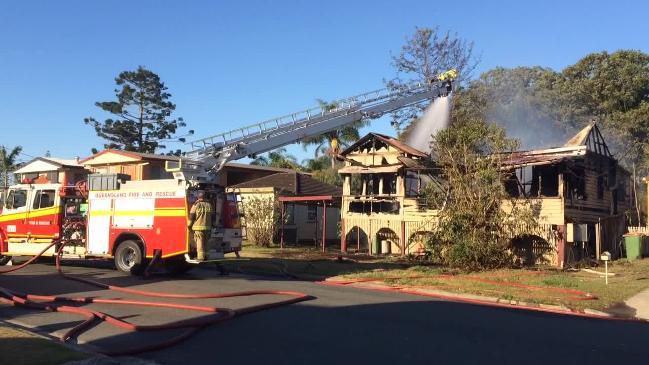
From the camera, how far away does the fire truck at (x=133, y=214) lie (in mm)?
14492

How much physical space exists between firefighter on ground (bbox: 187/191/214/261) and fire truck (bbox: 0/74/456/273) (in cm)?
23

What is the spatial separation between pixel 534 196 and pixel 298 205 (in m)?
14.6

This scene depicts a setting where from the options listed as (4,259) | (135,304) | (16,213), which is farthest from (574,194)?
(4,259)

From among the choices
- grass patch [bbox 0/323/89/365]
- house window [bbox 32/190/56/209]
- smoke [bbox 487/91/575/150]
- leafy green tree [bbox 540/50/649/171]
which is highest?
leafy green tree [bbox 540/50/649/171]

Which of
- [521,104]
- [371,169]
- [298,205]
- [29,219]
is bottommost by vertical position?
[29,219]

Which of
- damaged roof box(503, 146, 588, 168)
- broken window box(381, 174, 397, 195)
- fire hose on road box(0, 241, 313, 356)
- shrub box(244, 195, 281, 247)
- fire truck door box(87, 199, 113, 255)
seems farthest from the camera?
shrub box(244, 195, 281, 247)

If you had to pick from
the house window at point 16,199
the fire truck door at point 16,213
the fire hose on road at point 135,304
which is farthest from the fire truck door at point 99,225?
the house window at point 16,199

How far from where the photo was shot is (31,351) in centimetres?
636

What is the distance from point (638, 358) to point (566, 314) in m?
3.75

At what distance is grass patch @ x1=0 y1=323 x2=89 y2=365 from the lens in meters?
5.99

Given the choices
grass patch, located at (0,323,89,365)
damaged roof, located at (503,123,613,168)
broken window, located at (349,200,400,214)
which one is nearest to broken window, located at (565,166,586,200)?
damaged roof, located at (503,123,613,168)

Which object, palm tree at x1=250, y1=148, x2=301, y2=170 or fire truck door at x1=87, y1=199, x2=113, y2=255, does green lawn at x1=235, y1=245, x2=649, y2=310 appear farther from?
palm tree at x1=250, y1=148, x2=301, y2=170

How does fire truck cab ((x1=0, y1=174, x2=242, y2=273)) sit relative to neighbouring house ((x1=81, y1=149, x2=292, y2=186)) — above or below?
below

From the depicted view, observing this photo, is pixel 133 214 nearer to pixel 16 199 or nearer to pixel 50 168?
pixel 16 199
